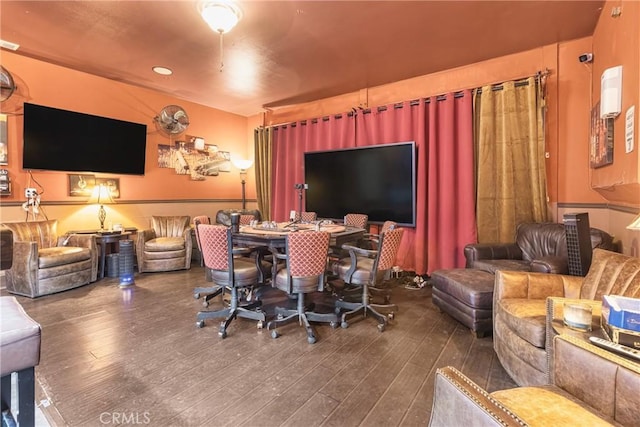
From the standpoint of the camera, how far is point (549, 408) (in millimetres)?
1044

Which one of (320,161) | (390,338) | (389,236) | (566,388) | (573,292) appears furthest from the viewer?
(320,161)

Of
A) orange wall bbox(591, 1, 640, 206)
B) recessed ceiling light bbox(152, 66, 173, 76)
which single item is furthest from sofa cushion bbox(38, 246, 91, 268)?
orange wall bbox(591, 1, 640, 206)

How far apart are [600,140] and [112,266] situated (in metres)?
6.06

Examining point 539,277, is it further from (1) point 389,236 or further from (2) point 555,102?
(2) point 555,102

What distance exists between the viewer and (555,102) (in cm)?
354

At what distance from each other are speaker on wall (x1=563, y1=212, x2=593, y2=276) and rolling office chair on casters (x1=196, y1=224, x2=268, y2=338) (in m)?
2.53

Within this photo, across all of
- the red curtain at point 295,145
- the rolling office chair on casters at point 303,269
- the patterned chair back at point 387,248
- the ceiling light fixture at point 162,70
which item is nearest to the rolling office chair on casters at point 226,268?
the rolling office chair on casters at point 303,269

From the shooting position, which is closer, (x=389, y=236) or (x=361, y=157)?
(x=389, y=236)

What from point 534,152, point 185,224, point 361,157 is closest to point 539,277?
point 534,152

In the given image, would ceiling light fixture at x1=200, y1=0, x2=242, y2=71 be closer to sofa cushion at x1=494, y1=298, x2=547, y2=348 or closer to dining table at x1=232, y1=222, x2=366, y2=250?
dining table at x1=232, y1=222, x2=366, y2=250

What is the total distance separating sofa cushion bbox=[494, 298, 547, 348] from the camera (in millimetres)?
1699

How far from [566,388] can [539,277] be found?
3.73 feet

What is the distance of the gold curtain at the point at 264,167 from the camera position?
5977mm

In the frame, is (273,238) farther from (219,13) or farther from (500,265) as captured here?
(500,265)
